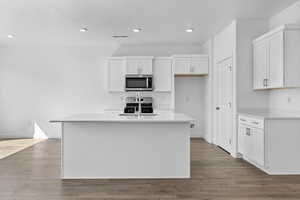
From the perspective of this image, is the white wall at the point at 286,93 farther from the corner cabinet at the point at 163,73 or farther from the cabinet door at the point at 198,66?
the corner cabinet at the point at 163,73

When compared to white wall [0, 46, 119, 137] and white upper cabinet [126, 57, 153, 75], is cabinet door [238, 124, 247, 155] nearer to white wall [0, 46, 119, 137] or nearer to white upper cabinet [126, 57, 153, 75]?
white upper cabinet [126, 57, 153, 75]

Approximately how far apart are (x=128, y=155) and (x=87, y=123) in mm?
699

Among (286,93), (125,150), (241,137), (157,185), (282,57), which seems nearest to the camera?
(157,185)

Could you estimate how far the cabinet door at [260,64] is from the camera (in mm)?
4800

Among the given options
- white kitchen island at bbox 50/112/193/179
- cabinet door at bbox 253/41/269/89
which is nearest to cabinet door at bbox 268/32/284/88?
cabinet door at bbox 253/41/269/89

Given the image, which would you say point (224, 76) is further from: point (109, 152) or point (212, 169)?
point (109, 152)

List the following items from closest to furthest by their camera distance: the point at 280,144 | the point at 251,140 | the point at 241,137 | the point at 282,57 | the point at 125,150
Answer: the point at 125,150 → the point at 280,144 → the point at 282,57 → the point at 251,140 → the point at 241,137

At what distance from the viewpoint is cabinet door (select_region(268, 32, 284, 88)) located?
431 cm

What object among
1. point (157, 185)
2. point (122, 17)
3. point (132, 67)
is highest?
point (122, 17)

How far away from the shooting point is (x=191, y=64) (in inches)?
289

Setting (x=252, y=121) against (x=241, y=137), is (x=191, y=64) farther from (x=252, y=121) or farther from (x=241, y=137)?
(x=252, y=121)

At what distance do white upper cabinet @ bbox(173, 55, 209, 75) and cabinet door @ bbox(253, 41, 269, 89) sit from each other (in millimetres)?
2147

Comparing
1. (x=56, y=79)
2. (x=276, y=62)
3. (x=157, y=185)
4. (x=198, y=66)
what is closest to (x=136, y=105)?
(x=198, y=66)

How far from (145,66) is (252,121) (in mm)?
3508
